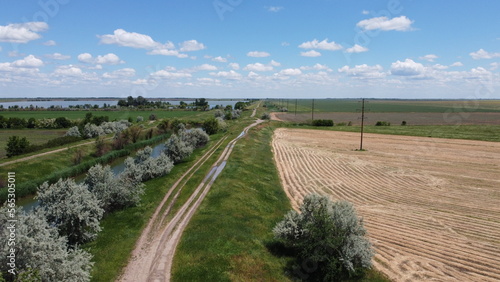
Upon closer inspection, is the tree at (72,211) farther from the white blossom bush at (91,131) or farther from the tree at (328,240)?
the white blossom bush at (91,131)

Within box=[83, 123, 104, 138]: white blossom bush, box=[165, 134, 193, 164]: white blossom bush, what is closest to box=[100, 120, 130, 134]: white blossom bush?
box=[83, 123, 104, 138]: white blossom bush

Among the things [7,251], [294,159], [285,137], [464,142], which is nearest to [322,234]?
[7,251]

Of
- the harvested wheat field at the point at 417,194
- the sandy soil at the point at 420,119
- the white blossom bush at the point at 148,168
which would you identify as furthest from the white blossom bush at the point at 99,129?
the sandy soil at the point at 420,119

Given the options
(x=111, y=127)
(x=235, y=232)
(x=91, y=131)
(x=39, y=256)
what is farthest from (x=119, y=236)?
(x=111, y=127)

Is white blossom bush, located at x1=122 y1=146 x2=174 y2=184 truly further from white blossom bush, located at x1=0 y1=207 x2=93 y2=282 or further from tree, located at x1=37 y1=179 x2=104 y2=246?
white blossom bush, located at x1=0 y1=207 x2=93 y2=282

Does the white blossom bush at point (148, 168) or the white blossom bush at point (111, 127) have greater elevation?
the white blossom bush at point (111, 127)

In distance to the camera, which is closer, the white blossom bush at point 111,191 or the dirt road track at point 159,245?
the dirt road track at point 159,245
